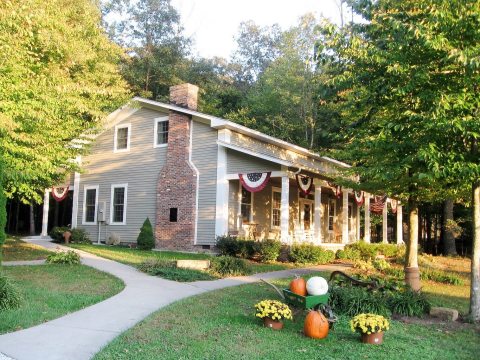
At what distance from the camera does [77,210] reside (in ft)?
76.1

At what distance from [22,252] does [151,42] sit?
28.1 m

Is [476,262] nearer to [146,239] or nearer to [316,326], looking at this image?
[316,326]

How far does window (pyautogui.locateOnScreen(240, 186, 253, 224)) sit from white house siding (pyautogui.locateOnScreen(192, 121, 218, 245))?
1.35m

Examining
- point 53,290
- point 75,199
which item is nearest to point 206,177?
point 75,199

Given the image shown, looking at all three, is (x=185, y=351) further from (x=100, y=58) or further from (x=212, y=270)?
(x=100, y=58)

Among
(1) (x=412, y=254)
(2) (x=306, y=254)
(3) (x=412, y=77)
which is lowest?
(2) (x=306, y=254)

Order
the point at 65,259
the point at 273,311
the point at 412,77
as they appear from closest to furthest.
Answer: the point at 273,311, the point at 412,77, the point at 65,259

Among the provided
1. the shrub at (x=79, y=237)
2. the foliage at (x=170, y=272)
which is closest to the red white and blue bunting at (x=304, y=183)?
the foliage at (x=170, y=272)

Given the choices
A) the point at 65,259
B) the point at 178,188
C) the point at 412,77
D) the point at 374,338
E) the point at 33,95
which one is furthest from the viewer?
the point at 178,188

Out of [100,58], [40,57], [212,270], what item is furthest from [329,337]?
[100,58]

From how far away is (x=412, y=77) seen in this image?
305 inches

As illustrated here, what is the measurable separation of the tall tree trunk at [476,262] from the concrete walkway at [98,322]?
16.8 feet

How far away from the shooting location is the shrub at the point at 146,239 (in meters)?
19.0

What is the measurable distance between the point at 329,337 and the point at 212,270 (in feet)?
21.5
